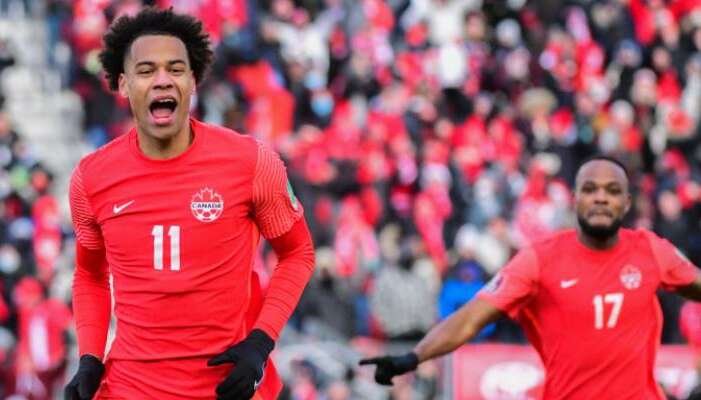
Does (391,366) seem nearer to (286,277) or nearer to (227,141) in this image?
(286,277)

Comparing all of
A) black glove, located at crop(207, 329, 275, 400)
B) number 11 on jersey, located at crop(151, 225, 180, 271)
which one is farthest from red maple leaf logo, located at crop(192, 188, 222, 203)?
black glove, located at crop(207, 329, 275, 400)

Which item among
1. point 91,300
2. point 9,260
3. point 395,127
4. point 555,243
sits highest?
point 91,300

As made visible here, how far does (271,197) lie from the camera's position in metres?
5.22

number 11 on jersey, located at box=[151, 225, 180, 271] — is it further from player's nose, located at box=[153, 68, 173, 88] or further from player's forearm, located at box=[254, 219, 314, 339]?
player's nose, located at box=[153, 68, 173, 88]

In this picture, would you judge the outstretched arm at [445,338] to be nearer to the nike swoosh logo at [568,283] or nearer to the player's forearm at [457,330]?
the player's forearm at [457,330]

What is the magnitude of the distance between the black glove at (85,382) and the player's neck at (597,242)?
2.35 meters

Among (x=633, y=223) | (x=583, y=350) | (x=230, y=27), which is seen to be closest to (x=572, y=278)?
(x=583, y=350)

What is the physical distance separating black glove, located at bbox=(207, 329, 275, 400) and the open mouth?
0.75 metres

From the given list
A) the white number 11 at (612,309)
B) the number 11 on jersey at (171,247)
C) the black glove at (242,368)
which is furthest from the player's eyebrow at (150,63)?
the white number 11 at (612,309)

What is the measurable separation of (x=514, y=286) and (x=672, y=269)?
2.25ft

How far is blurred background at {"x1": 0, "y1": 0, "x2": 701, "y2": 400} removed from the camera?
12.5 meters

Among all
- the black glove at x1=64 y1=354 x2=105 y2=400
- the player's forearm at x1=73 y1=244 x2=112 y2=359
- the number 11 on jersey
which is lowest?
the black glove at x1=64 y1=354 x2=105 y2=400

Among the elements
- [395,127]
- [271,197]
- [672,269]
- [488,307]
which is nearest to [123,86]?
[271,197]

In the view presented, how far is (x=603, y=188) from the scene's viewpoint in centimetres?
662
